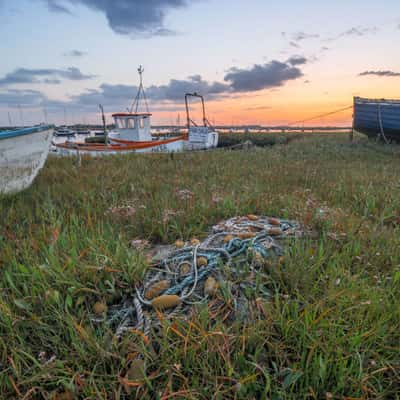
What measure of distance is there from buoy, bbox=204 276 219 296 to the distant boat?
38.8 ft

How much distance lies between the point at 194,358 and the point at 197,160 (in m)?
6.03

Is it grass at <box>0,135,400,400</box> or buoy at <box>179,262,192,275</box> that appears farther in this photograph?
buoy at <box>179,262,192,275</box>

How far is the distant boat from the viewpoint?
1023 centimetres

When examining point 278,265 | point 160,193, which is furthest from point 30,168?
point 278,265

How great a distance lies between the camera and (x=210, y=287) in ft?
4.97

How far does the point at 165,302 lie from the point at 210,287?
281mm

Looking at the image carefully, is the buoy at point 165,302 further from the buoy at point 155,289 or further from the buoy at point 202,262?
the buoy at point 202,262

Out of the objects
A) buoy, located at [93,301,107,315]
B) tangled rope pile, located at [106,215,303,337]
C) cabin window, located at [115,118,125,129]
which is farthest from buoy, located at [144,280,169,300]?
cabin window, located at [115,118,125,129]

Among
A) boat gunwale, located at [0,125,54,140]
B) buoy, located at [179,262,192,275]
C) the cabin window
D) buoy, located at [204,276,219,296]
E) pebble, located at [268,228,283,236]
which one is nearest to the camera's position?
buoy, located at [204,276,219,296]

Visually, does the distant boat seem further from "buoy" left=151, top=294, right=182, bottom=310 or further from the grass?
"buoy" left=151, top=294, right=182, bottom=310

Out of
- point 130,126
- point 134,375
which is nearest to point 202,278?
point 134,375

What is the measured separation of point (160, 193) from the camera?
348cm

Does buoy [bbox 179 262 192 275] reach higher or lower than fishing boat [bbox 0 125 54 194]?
lower

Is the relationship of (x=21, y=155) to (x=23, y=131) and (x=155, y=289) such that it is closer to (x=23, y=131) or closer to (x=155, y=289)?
(x=23, y=131)
